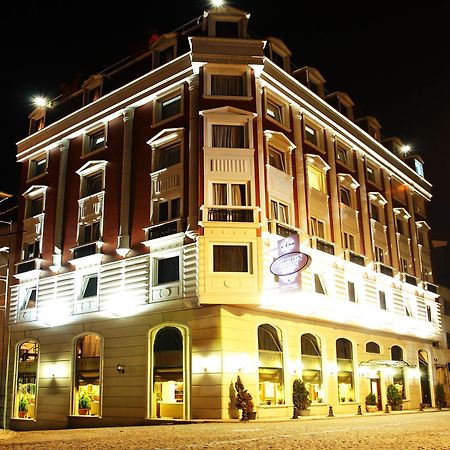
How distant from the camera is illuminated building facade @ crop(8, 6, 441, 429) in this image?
85.6ft

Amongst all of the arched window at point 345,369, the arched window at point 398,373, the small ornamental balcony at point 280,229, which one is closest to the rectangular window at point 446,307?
the arched window at point 398,373

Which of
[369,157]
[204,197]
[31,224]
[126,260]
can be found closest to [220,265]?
[204,197]

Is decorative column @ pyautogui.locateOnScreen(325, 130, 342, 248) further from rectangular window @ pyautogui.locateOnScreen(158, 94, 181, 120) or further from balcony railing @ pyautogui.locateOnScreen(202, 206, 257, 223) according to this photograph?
rectangular window @ pyautogui.locateOnScreen(158, 94, 181, 120)

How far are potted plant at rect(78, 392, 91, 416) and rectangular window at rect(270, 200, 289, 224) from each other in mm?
13292

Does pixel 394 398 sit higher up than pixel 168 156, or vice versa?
pixel 168 156

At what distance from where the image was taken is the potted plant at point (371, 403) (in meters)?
32.4

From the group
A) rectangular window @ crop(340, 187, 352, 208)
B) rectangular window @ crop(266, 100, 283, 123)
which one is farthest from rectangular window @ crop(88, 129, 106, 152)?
rectangular window @ crop(340, 187, 352, 208)

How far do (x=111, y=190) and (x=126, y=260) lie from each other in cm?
451

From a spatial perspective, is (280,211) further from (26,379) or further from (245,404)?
(26,379)

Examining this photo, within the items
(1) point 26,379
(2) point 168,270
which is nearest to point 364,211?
(2) point 168,270

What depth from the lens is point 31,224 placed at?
35.5 m

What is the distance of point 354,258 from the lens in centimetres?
3412

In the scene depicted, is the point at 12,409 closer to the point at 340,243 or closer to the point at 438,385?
the point at 340,243

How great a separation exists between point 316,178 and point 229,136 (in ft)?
23.5
